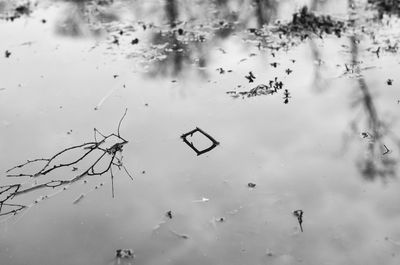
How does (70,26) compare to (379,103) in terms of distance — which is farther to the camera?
(70,26)

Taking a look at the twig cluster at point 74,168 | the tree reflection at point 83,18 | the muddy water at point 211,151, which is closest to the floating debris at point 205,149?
the muddy water at point 211,151

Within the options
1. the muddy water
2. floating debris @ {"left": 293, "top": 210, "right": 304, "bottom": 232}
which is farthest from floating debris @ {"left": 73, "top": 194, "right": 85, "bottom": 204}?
floating debris @ {"left": 293, "top": 210, "right": 304, "bottom": 232}

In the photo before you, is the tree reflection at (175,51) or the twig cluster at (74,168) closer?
the twig cluster at (74,168)

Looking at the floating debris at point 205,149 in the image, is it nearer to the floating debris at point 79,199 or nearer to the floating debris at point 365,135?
the floating debris at point 79,199

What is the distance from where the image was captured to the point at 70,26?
11172 mm

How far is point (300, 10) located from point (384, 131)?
228 inches

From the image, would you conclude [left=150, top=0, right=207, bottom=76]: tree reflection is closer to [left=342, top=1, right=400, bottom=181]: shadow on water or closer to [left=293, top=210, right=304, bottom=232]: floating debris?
[left=342, top=1, right=400, bottom=181]: shadow on water

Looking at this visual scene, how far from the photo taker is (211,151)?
6.09m

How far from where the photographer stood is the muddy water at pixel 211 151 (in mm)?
4590

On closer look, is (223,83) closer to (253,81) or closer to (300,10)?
A: (253,81)

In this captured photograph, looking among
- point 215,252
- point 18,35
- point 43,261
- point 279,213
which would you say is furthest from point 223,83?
point 18,35

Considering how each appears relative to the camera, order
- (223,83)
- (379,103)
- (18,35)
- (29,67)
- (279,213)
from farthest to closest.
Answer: (18,35), (29,67), (223,83), (379,103), (279,213)

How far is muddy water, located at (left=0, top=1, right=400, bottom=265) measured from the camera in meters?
4.59

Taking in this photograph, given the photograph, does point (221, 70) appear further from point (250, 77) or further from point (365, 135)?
point (365, 135)
